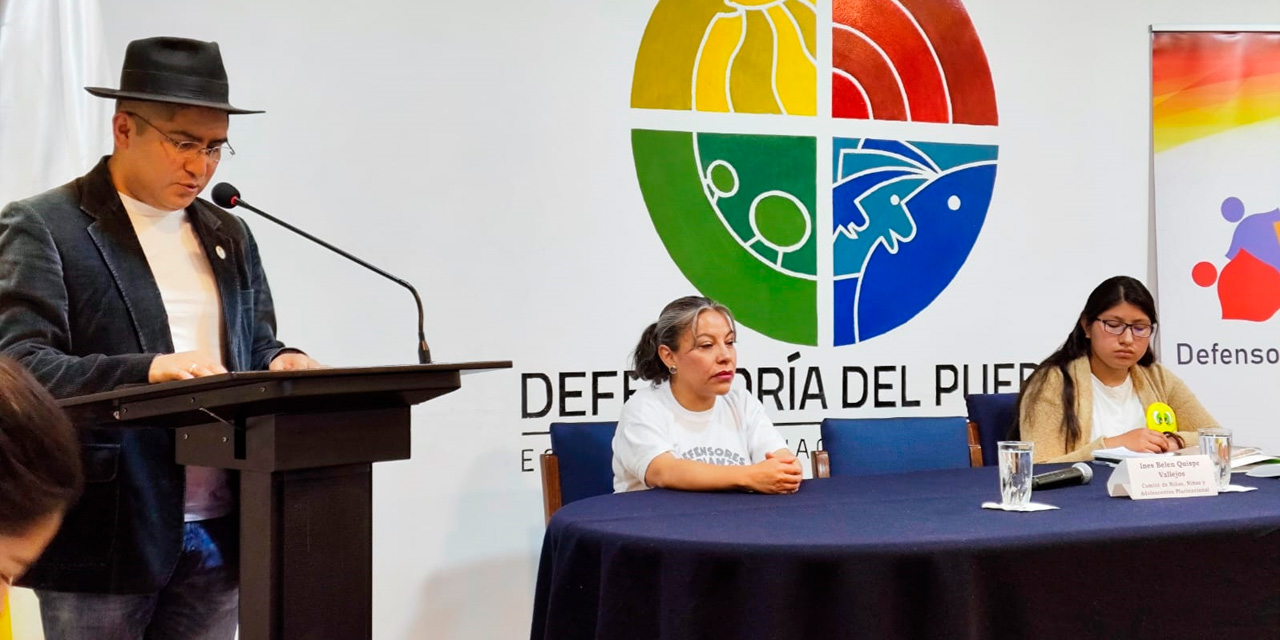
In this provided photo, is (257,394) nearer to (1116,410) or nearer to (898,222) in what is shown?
(1116,410)

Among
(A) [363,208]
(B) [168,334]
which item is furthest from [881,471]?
(B) [168,334]

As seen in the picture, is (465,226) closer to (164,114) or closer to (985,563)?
(164,114)

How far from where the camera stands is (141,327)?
6.29ft

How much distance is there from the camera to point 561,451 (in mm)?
3115

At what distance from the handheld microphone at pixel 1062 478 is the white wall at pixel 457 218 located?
143cm

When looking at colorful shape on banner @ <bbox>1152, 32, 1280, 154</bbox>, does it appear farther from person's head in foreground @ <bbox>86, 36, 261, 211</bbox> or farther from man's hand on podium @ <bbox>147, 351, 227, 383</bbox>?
man's hand on podium @ <bbox>147, 351, 227, 383</bbox>

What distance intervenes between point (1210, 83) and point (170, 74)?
3.90m

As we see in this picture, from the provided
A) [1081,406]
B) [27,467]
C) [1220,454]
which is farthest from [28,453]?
[1081,406]

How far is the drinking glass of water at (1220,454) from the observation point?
8.61 feet

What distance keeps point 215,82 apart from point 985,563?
1542 mm

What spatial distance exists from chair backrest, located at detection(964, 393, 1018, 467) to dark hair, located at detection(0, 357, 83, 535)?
10.0 feet

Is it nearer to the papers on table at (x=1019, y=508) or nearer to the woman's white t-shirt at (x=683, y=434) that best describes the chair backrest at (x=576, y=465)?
the woman's white t-shirt at (x=683, y=434)

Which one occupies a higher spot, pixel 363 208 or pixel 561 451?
pixel 363 208

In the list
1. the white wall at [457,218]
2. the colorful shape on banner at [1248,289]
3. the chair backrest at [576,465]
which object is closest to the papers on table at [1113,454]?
the white wall at [457,218]
